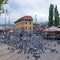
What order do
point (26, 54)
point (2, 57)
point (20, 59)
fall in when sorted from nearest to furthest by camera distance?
point (2, 57), point (20, 59), point (26, 54)

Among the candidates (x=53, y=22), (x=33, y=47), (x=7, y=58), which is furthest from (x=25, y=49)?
Result: (x=53, y=22)

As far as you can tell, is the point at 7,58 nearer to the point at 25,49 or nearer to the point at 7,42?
the point at 25,49

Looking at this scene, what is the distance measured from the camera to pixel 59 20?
83.2 m

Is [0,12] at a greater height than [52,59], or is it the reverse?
[0,12]

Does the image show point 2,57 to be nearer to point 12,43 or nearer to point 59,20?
point 12,43

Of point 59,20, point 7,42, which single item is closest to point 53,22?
point 59,20

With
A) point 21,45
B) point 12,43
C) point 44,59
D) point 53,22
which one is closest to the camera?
point 44,59

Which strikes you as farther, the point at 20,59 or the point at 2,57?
the point at 20,59

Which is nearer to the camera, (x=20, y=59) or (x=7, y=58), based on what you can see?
(x=7, y=58)

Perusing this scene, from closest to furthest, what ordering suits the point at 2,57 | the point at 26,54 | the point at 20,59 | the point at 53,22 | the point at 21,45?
1. the point at 2,57
2. the point at 20,59
3. the point at 26,54
4. the point at 21,45
5. the point at 53,22

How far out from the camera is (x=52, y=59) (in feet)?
45.9

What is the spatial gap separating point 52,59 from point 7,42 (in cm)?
523

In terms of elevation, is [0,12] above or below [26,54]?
above

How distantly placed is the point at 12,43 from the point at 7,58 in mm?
6731
